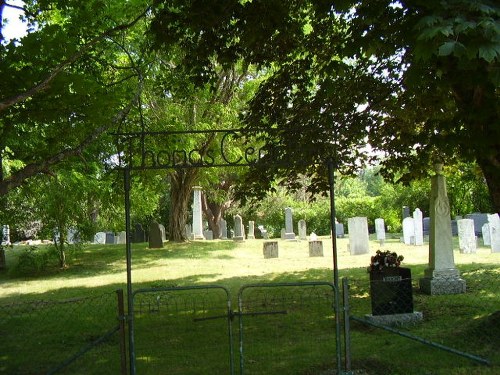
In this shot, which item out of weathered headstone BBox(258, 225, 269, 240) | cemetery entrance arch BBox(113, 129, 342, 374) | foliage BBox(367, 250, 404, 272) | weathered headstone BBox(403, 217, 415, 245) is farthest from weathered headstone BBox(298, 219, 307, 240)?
foliage BBox(367, 250, 404, 272)

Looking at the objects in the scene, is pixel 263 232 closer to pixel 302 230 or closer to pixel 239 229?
pixel 302 230

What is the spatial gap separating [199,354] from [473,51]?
574 centimetres

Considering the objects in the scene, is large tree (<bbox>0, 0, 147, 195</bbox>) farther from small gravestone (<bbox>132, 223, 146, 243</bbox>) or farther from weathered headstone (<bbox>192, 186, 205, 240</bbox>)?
small gravestone (<bbox>132, 223, 146, 243</bbox>)

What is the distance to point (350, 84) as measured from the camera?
410 inches

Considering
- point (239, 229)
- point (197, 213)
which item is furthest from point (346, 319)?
point (197, 213)

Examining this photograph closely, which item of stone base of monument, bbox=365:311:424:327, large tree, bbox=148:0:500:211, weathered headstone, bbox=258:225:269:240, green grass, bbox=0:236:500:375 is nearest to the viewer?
large tree, bbox=148:0:500:211

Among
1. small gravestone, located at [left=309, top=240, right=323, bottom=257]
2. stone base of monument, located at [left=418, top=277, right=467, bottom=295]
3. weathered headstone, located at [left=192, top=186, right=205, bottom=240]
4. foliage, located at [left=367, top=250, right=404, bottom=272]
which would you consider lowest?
stone base of monument, located at [left=418, top=277, right=467, bottom=295]

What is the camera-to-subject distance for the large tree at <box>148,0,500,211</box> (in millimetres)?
5977

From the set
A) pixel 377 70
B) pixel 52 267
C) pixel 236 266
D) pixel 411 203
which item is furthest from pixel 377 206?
pixel 377 70

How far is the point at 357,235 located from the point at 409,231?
173 inches

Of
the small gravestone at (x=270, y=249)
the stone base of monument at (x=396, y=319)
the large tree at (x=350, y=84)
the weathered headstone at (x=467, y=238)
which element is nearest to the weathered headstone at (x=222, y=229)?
the small gravestone at (x=270, y=249)

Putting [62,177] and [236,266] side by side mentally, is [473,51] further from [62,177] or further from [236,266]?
[236,266]

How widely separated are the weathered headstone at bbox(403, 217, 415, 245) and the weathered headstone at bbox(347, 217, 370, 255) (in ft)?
12.5

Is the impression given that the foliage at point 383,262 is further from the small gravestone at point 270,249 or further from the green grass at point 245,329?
the small gravestone at point 270,249
